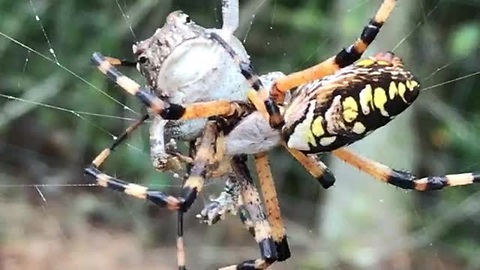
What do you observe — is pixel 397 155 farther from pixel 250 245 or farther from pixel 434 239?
pixel 250 245

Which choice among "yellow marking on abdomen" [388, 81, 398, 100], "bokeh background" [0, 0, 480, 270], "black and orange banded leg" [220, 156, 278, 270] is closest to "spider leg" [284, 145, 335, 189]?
"black and orange banded leg" [220, 156, 278, 270]

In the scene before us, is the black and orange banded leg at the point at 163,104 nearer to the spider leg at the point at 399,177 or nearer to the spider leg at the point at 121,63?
the spider leg at the point at 121,63

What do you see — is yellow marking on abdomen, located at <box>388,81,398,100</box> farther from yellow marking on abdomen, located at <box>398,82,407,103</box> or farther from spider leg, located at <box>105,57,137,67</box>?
spider leg, located at <box>105,57,137,67</box>

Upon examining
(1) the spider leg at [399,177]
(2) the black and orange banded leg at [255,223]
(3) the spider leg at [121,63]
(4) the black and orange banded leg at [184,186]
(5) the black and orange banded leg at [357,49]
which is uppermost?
(3) the spider leg at [121,63]

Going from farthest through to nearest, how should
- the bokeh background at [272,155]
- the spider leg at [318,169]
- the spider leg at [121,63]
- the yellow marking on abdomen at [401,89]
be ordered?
the bokeh background at [272,155]
the spider leg at [318,169]
the spider leg at [121,63]
the yellow marking on abdomen at [401,89]

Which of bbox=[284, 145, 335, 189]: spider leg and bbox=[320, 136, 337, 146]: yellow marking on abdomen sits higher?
bbox=[320, 136, 337, 146]: yellow marking on abdomen

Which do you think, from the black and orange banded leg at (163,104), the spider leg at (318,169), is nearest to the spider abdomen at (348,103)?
the black and orange banded leg at (163,104)
